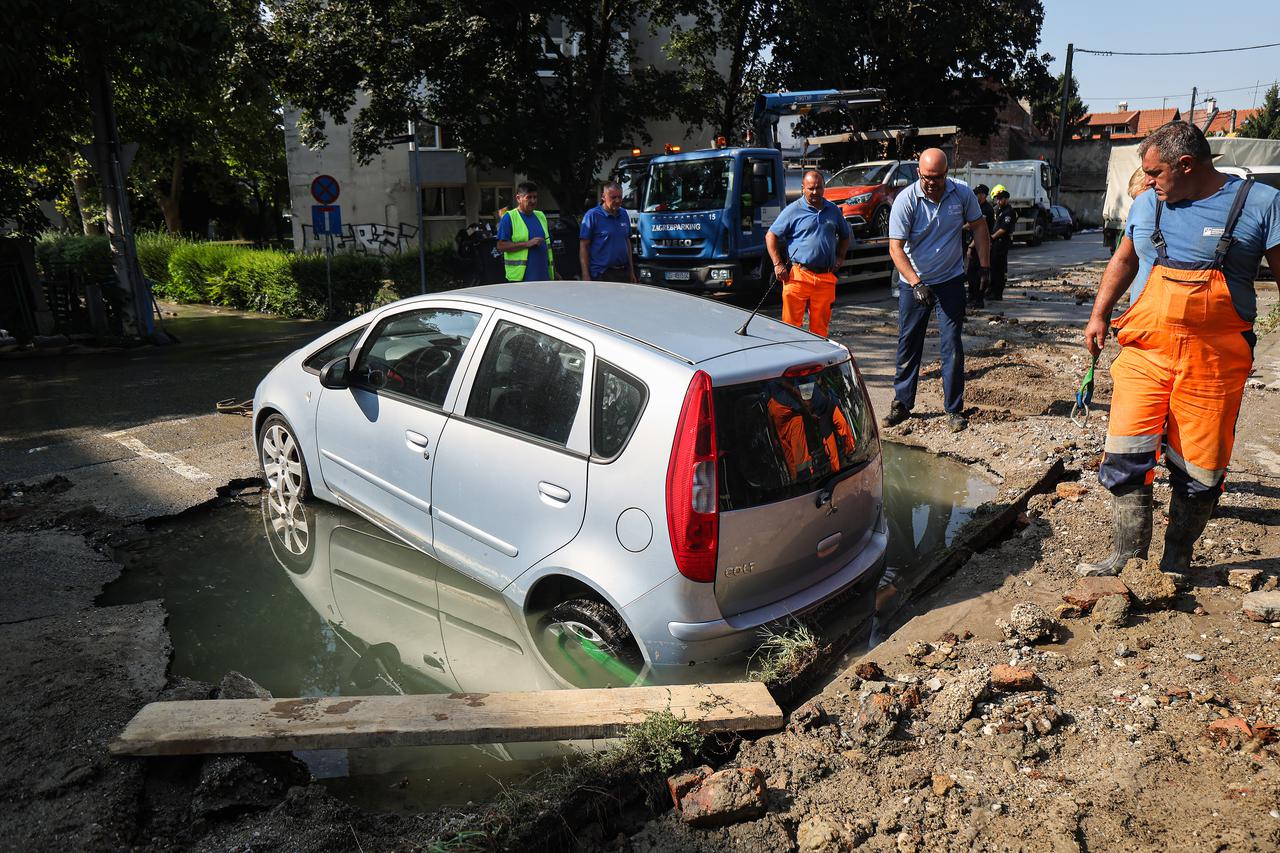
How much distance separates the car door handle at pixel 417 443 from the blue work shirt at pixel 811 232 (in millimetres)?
4500

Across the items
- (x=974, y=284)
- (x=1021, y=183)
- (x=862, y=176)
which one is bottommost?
(x=974, y=284)

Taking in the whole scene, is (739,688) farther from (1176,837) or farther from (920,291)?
(920,291)

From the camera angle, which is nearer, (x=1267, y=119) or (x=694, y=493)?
(x=694, y=493)

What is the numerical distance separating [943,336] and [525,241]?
403cm

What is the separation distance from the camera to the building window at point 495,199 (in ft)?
113

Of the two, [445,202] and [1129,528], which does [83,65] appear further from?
[445,202]

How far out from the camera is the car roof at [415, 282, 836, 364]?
386 centimetres

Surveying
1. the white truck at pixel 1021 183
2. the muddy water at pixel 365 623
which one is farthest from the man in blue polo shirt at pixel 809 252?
the white truck at pixel 1021 183

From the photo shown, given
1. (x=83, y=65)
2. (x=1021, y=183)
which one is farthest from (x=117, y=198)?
(x=1021, y=183)

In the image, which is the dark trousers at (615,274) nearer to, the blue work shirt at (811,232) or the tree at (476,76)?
the blue work shirt at (811,232)

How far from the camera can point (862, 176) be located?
18875mm

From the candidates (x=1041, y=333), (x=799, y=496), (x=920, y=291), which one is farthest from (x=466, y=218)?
(x=799, y=496)

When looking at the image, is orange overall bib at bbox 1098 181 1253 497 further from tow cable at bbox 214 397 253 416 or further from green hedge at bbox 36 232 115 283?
green hedge at bbox 36 232 115 283

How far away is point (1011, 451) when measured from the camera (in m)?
6.82
